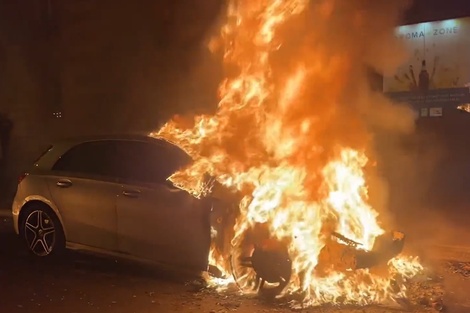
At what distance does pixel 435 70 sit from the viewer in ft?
47.3

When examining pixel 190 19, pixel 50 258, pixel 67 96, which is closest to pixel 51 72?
pixel 67 96

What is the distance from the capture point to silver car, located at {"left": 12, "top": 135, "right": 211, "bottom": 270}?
232 inches

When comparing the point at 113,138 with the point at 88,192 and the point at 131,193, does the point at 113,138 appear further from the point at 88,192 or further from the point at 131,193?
the point at 131,193

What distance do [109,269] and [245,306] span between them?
201 cm

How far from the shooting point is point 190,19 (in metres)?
12.4

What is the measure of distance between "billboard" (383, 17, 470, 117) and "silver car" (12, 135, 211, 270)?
884 centimetres

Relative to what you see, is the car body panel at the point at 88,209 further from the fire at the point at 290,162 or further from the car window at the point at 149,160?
the fire at the point at 290,162

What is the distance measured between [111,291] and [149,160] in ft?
4.68

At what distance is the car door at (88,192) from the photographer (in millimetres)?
6367

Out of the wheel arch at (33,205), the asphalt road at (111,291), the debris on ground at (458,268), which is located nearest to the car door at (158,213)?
the asphalt road at (111,291)

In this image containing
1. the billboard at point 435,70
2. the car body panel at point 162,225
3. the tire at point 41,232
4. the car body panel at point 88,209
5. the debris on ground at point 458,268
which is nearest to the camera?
the car body panel at point 162,225

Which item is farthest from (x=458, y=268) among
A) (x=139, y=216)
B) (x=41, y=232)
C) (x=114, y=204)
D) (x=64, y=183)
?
(x=41, y=232)

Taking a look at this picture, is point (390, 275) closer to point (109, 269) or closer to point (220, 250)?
point (220, 250)

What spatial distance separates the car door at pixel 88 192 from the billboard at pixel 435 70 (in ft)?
29.1
